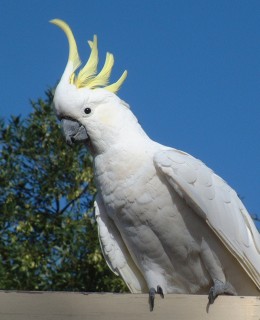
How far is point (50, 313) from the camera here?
2020 millimetres

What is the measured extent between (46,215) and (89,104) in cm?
332

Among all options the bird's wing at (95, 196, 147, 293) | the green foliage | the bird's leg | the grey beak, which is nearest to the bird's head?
the grey beak

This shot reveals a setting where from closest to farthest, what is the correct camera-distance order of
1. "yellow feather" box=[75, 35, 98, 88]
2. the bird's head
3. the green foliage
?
the bird's head < "yellow feather" box=[75, 35, 98, 88] < the green foliage

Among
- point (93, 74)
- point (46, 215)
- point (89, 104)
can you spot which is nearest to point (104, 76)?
point (93, 74)

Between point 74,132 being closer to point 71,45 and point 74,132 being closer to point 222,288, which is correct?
point 71,45

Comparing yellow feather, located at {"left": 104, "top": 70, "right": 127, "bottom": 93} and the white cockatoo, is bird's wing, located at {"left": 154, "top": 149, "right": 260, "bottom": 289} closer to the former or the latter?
the white cockatoo

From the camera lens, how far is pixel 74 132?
300 centimetres

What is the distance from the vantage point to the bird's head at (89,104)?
299cm

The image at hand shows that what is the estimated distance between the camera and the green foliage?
5.94m

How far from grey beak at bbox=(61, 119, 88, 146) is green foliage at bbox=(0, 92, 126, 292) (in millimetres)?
2848

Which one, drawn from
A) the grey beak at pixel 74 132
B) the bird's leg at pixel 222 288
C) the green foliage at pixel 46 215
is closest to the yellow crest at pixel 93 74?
the grey beak at pixel 74 132

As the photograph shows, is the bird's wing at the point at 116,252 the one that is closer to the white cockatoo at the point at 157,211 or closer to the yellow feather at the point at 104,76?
the white cockatoo at the point at 157,211

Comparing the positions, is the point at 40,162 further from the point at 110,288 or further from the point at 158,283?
the point at 158,283

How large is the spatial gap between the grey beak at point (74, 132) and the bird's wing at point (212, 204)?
35cm
